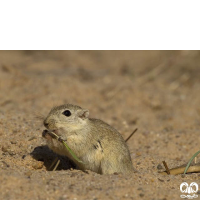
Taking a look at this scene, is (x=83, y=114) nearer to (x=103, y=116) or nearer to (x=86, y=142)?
(x=86, y=142)

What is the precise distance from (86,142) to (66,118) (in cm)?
36

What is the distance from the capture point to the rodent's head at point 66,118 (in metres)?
4.38

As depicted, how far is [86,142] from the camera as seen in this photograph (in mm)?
4430

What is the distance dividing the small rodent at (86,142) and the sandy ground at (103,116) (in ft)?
0.71

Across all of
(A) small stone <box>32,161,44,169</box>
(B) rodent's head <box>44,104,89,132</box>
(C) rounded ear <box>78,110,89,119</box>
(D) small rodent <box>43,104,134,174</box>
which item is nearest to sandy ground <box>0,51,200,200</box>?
(A) small stone <box>32,161,44,169</box>

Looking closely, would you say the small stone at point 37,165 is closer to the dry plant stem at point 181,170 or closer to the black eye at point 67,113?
the black eye at point 67,113

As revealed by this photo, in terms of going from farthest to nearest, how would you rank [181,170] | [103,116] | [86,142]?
[103,116] → [181,170] → [86,142]

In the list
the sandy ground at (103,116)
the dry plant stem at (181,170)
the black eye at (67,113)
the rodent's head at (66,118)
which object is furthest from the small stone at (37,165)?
the dry plant stem at (181,170)

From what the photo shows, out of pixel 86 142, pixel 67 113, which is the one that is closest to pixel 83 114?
pixel 67 113

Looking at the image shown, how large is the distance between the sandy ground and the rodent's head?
469mm

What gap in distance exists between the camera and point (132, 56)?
1580 centimetres
